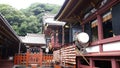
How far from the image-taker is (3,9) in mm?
48656

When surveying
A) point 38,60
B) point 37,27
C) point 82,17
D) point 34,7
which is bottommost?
point 38,60

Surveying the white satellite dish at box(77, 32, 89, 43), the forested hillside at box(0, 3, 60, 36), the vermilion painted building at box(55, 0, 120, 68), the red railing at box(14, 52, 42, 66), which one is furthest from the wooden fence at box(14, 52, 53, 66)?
the forested hillside at box(0, 3, 60, 36)

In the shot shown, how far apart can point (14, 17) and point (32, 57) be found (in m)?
31.8

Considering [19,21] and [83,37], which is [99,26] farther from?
[19,21]

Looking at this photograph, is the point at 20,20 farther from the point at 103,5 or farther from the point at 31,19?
the point at 103,5

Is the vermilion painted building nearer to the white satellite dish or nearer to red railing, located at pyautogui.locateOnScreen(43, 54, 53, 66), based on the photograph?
the white satellite dish

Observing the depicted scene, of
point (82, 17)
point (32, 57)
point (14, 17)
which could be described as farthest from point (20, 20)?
point (82, 17)

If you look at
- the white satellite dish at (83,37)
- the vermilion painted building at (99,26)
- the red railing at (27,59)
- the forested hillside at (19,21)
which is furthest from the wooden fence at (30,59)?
the forested hillside at (19,21)

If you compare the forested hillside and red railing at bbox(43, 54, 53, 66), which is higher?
the forested hillside

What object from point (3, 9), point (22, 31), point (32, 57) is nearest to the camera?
point (32, 57)

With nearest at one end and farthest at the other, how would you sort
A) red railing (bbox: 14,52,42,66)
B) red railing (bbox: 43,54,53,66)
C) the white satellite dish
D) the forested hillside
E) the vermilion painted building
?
the vermilion painted building → the white satellite dish → red railing (bbox: 14,52,42,66) → red railing (bbox: 43,54,53,66) → the forested hillside

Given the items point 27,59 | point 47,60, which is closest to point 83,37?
point 27,59

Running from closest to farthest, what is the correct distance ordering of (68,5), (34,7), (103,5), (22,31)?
(103,5) → (68,5) → (22,31) → (34,7)

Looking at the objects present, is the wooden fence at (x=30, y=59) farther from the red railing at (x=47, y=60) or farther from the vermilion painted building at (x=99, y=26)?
the vermilion painted building at (x=99, y=26)
